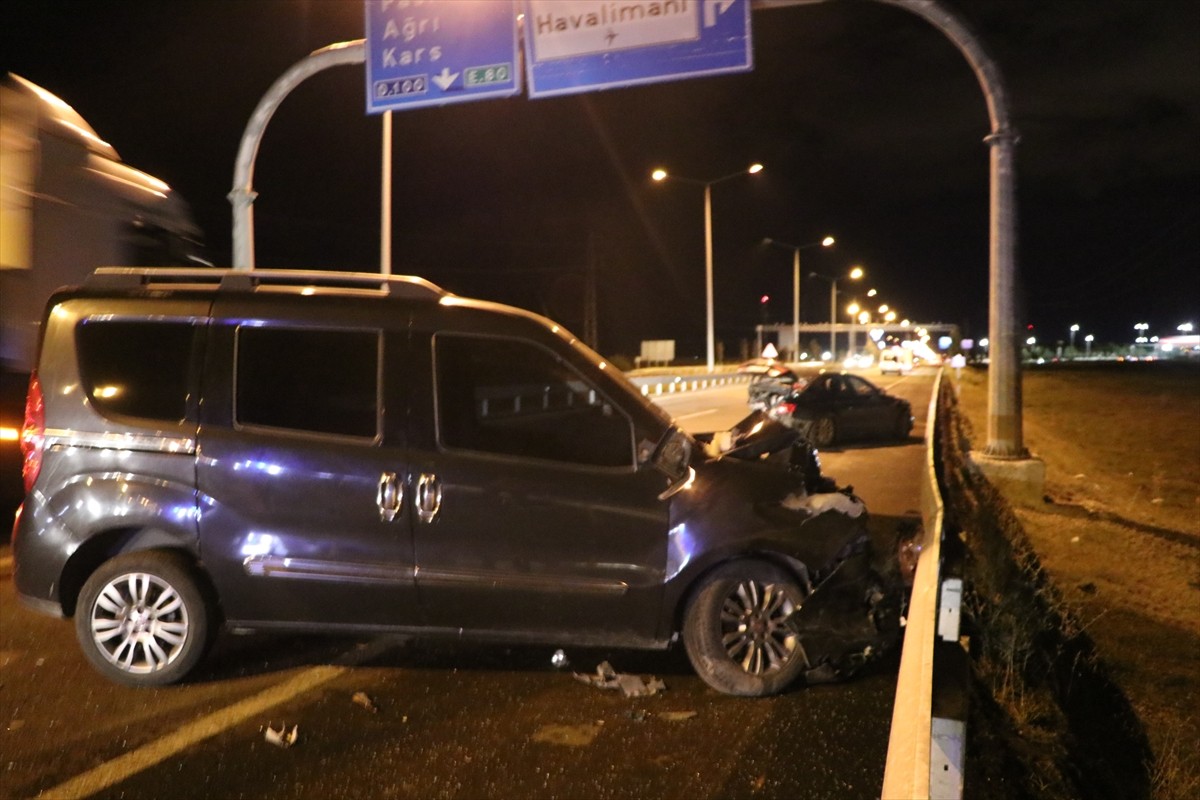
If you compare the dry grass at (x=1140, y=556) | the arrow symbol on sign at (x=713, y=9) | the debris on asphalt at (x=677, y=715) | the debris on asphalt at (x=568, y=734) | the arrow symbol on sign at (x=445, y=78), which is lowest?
the dry grass at (x=1140, y=556)

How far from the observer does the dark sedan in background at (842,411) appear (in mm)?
18688

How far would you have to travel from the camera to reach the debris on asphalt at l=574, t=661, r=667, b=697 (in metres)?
5.53

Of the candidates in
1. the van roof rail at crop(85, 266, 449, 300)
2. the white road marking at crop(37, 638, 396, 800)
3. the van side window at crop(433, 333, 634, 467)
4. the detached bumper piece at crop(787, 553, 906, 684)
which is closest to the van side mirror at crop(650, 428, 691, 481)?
the van side window at crop(433, 333, 634, 467)

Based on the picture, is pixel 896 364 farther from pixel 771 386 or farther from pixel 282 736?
pixel 282 736

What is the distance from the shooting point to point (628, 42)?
37.1 feet

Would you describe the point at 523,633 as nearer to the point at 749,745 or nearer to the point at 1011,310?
the point at 749,745

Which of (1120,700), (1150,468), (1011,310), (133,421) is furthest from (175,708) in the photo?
(1150,468)

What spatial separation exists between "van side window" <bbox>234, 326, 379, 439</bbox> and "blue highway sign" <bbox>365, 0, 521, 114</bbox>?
7.29 m

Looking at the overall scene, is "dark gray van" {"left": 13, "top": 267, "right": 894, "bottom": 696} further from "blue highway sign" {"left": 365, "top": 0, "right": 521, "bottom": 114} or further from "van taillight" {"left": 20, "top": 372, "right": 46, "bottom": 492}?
"blue highway sign" {"left": 365, "top": 0, "right": 521, "bottom": 114}

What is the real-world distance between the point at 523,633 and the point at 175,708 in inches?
71.2

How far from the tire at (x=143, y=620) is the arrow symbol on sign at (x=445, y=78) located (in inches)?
325

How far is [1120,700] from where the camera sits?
276 inches

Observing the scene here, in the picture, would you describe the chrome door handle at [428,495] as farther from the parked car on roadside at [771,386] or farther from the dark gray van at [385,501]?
the parked car on roadside at [771,386]

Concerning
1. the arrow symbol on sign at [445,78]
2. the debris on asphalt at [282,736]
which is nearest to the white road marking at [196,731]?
the debris on asphalt at [282,736]
